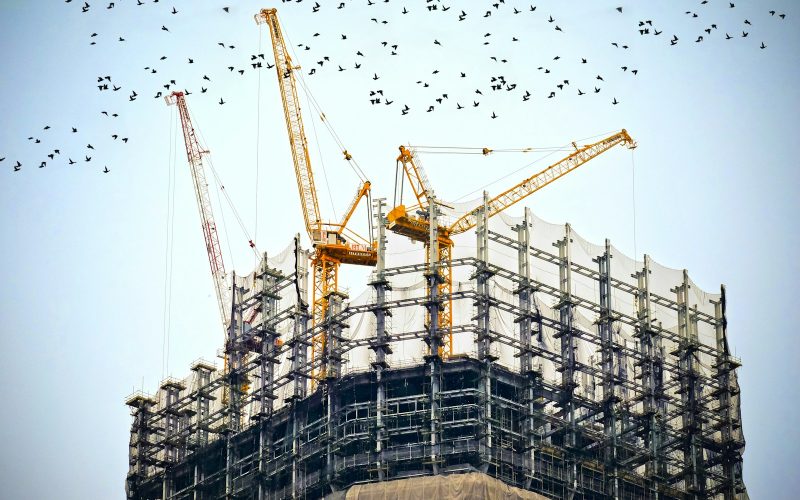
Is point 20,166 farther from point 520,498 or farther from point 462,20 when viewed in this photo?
point 520,498

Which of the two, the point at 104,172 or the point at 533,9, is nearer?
the point at 533,9

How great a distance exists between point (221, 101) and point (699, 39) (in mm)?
50147

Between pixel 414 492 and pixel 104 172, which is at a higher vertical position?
pixel 104 172

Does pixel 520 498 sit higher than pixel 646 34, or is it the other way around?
pixel 646 34

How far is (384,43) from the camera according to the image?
616 ft

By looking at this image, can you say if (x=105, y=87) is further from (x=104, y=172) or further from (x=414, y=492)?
(x=414, y=492)

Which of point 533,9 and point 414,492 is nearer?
point 533,9

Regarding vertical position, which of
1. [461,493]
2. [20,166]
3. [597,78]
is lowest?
[461,493]

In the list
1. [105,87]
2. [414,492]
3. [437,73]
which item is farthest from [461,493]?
[105,87]

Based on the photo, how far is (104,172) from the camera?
19588cm

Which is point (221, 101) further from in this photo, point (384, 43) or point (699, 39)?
point (699, 39)

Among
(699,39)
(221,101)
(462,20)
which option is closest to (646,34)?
(699,39)

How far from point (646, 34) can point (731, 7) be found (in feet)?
37.5

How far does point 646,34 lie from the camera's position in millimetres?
195375
